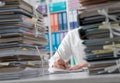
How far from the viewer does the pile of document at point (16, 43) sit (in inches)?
37.2

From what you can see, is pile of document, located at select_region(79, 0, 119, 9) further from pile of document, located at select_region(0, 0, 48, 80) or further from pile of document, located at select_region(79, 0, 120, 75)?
pile of document, located at select_region(0, 0, 48, 80)

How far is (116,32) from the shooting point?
75 centimetres

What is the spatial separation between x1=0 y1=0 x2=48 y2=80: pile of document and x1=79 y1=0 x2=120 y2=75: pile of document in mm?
288

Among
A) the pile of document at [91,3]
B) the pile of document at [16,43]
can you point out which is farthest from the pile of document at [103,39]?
the pile of document at [16,43]

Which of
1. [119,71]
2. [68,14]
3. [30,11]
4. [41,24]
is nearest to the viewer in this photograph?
[119,71]

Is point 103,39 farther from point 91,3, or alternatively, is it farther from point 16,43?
point 16,43

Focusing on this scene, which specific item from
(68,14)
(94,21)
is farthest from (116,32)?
(68,14)

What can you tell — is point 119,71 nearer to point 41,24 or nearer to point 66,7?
point 41,24

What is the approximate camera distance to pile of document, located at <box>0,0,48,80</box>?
0.94 metres

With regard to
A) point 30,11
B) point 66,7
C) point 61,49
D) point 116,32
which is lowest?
point 61,49

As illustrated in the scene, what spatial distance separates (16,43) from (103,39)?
0.36 metres

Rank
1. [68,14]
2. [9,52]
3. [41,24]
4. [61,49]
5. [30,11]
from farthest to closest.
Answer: [68,14] → [61,49] → [41,24] → [30,11] → [9,52]

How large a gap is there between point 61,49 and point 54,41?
1330 millimetres

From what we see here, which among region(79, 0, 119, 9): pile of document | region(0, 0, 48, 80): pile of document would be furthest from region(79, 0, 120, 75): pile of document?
region(0, 0, 48, 80): pile of document
